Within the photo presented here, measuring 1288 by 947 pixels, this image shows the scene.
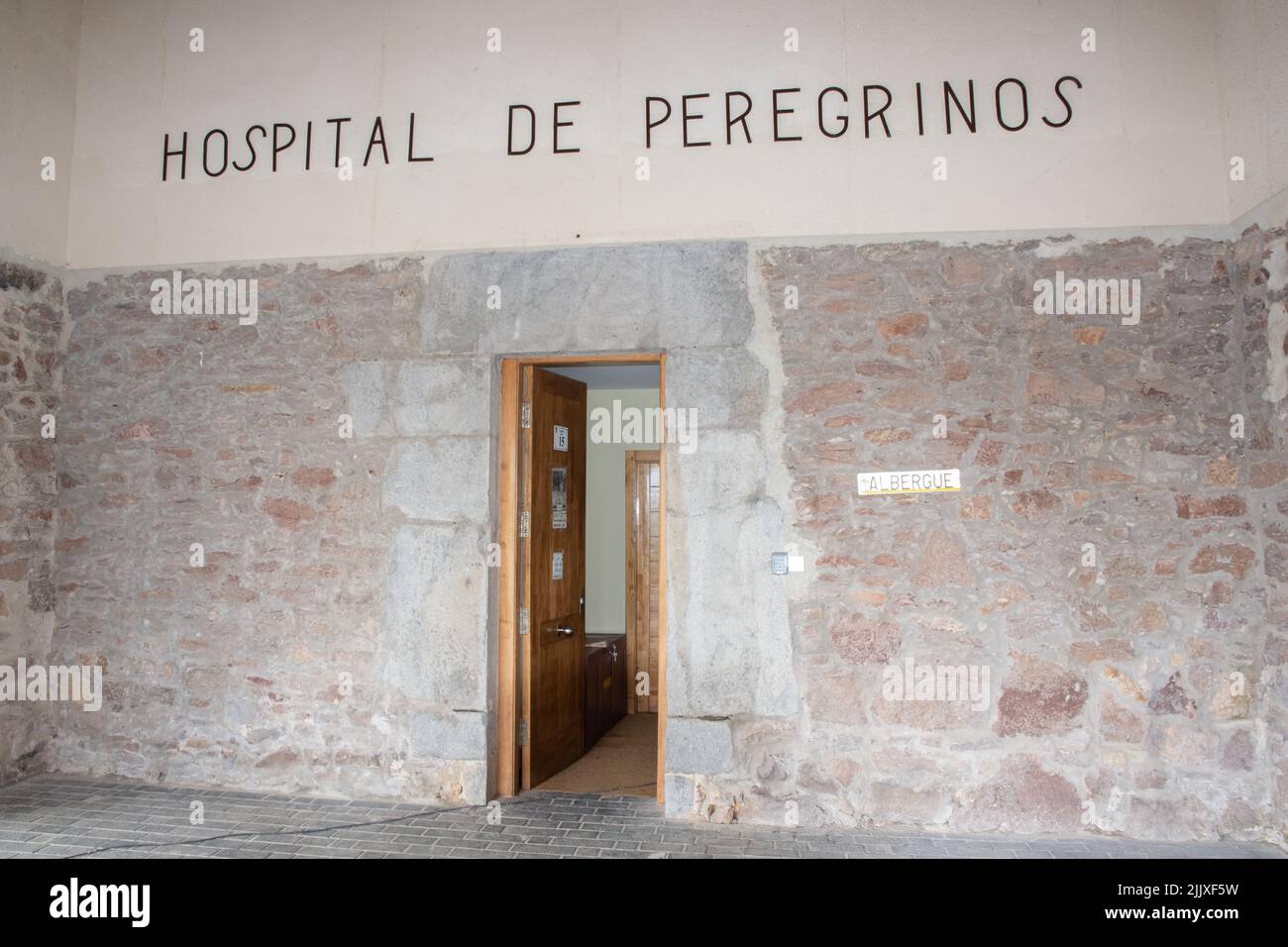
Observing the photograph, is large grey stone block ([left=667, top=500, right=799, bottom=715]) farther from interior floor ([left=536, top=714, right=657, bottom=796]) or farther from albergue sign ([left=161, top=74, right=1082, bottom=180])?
albergue sign ([left=161, top=74, right=1082, bottom=180])

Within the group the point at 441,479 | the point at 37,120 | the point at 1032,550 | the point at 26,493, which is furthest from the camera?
the point at 37,120

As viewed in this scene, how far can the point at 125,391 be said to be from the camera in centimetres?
430

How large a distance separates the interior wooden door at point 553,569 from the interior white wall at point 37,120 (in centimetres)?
272

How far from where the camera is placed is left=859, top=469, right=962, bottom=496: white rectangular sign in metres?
3.66

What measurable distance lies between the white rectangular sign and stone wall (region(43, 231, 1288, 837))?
0.05m

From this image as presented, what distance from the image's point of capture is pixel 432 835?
137 inches

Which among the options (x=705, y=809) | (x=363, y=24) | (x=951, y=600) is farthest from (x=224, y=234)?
(x=951, y=600)

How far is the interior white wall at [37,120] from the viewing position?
417 cm

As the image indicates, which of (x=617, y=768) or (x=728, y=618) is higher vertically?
(x=728, y=618)

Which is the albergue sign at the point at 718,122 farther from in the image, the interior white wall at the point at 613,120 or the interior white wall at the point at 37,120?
the interior white wall at the point at 37,120

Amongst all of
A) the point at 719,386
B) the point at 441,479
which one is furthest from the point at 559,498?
the point at 719,386

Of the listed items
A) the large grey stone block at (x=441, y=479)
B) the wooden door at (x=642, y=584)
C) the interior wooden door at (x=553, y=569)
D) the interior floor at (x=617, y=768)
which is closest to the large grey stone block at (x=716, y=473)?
the interior wooden door at (x=553, y=569)

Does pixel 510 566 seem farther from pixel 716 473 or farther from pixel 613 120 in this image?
pixel 613 120

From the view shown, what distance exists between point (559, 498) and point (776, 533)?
1.33 m
